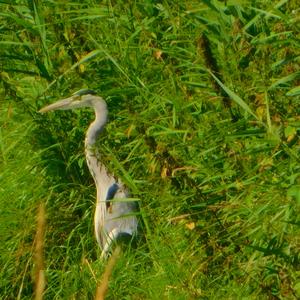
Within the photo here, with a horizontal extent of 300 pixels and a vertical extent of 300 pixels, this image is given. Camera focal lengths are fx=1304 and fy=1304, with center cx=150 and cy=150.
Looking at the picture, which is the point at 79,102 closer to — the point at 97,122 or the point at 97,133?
the point at 97,122

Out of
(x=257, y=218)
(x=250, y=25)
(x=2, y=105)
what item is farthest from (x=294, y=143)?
(x=2, y=105)

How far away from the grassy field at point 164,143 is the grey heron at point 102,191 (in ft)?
0.35

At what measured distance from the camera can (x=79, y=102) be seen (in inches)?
255

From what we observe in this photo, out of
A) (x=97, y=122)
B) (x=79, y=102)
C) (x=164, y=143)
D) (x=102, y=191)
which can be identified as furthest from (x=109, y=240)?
(x=164, y=143)

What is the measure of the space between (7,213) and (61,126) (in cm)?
60

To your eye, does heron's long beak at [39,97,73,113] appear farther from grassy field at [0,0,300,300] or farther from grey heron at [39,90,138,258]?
grassy field at [0,0,300,300]

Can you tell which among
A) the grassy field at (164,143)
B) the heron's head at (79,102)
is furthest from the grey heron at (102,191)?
the grassy field at (164,143)

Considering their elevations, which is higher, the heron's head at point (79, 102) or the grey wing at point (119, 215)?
the heron's head at point (79, 102)

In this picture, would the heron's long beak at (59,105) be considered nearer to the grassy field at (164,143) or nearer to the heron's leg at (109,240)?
the grassy field at (164,143)

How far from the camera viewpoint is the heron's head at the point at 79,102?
6340 millimetres

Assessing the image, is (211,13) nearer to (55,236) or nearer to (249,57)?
(249,57)

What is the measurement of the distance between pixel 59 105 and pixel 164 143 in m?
1.26

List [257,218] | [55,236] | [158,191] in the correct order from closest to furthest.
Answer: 1. [257,218]
2. [158,191]
3. [55,236]

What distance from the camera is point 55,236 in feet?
20.9
